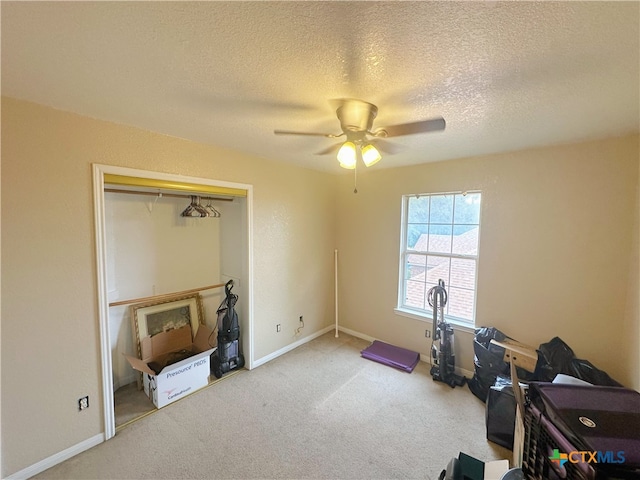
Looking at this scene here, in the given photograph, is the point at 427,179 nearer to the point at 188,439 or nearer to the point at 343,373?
the point at 343,373

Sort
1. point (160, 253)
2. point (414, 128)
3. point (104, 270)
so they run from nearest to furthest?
point (414, 128), point (104, 270), point (160, 253)

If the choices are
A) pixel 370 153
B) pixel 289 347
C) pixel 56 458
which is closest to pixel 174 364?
pixel 56 458

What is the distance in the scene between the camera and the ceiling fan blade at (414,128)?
1.42 m

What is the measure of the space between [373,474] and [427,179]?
2923 millimetres

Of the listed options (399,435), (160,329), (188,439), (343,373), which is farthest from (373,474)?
(160,329)

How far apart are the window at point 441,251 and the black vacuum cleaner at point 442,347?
0.79 ft

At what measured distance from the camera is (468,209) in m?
3.06

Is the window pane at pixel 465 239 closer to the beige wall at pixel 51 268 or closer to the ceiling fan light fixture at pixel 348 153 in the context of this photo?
the ceiling fan light fixture at pixel 348 153

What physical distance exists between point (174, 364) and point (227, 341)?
58 centimetres

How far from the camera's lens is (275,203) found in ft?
10.8

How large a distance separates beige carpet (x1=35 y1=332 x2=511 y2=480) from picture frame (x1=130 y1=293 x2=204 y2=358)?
2.74 ft

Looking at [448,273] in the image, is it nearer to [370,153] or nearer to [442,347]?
[442,347]

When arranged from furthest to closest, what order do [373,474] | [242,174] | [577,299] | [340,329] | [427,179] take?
1. [340,329]
2. [427,179]
3. [242,174]
4. [577,299]
5. [373,474]

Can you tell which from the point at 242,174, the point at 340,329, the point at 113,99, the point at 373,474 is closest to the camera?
the point at 113,99
